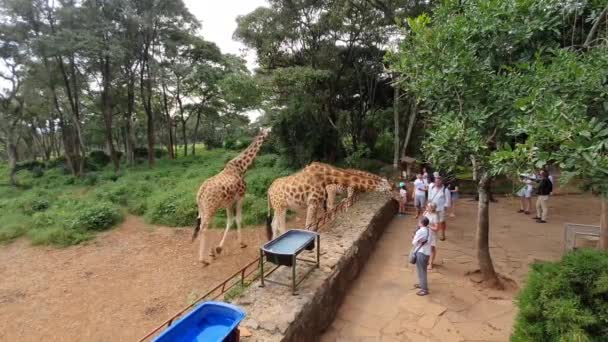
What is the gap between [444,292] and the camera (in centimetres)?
570

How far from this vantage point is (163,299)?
6305 mm

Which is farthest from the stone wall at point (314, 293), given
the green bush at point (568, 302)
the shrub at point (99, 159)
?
the shrub at point (99, 159)

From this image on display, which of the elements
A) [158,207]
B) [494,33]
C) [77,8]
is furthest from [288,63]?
[494,33]

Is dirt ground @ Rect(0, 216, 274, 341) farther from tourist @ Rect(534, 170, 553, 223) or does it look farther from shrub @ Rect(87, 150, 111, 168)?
shrub @ Rect(87, 150, 111, 168)

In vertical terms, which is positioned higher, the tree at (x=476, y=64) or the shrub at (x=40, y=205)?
the tree at (x=476, y=64)

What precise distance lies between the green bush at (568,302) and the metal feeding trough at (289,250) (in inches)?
106

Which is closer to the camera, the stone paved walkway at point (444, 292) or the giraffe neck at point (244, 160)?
the stone paved walkway at point (444, 292)

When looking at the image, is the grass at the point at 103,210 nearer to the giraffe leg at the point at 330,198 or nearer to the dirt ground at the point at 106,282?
the dirt ground at the point at 106,282

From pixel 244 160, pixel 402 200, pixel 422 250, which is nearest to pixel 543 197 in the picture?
pixel 402 200

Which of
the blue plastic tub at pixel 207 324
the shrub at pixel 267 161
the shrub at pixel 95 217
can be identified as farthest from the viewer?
the shrub at pixel 267 161

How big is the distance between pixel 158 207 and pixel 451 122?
390 inches

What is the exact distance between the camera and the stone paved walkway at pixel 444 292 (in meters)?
4.75

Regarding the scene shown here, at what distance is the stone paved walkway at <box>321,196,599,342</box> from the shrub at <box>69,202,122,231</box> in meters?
8.51

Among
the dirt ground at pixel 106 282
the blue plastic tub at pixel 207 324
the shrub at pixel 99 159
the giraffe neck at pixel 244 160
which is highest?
the giraffe neck at pixel 244 160
